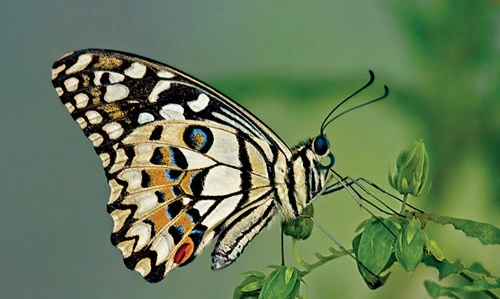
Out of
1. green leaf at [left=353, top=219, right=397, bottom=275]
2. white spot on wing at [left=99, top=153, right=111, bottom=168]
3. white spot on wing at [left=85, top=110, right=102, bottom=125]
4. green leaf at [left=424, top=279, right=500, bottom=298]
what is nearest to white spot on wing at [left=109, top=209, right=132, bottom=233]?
white spot on wing at [left=99, top=153, right=111, bottom=168]

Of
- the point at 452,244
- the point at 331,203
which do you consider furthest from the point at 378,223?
the point at 331,203

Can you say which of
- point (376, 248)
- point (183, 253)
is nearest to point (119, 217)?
point (183, 253)

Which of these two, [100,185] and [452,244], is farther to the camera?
[100,185]

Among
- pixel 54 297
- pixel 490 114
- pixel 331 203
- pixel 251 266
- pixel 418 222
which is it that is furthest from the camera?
pixel 54 297

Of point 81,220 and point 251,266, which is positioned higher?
point 81,220

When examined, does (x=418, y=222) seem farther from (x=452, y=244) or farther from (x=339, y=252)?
(x=452, y=244)

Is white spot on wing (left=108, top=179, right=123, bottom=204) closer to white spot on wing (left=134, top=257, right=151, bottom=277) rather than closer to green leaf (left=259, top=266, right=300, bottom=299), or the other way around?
white spot on wing (left=134, top=257, right=151, bottom=277)

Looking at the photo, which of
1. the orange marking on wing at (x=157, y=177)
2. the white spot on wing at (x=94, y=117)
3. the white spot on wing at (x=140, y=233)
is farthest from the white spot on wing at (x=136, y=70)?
the white spot on wing at (x=140, y=233)
